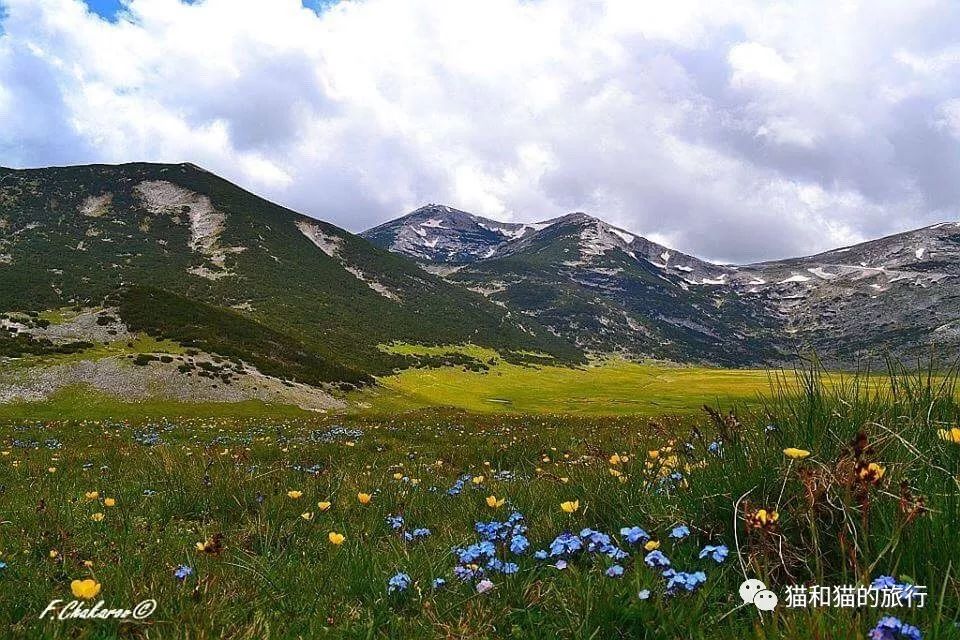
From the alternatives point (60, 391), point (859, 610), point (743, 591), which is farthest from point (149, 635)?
point (60, 391)

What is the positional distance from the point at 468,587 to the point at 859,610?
1877 millimetres

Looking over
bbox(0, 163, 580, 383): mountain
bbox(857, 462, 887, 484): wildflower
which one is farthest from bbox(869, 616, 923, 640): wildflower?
bbox(0, 163, 580, 383): mountain

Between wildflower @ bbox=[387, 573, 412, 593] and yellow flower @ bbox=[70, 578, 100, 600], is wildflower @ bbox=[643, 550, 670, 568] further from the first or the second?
yellow flower @ bbox=[70, 578, 100, 600]

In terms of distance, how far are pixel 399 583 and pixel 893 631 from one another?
215 cm

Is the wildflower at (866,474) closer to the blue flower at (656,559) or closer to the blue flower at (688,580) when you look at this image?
the blue flower at (688,580)

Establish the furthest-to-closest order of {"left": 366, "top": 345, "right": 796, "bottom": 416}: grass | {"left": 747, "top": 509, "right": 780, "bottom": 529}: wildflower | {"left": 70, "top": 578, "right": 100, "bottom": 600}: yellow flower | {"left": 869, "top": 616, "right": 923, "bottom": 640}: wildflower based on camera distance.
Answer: {"left": 366, "top": 345, "right": 796, "bottom": 416}: grass < {"left": 747, "top": 509, "right": 780, "bottom": 529}: wildflower < {"left": 70, "top": 578, "right": 100, "bottom": 600}: yellow flower < {"left": 869, "top": 616, "right": 923, "bottom": 640}: wildflower

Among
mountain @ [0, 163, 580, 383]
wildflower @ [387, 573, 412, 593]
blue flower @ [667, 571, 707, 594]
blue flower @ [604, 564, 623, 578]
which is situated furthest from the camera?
mountain @ [0, 163, 580, 383]

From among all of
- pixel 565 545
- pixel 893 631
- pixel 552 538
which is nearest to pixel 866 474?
pixel 893 631

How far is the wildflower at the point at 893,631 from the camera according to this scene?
1.70 metres

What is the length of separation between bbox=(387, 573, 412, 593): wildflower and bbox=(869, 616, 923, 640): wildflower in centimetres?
208

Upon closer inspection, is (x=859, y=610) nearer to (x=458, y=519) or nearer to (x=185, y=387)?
(x=458, y=519)

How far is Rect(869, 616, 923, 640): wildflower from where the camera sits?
5.58 ft

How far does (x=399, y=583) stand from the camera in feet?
9.31

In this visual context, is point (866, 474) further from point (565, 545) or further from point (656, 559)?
point (565, 545)
